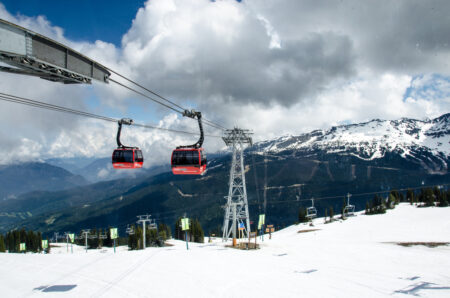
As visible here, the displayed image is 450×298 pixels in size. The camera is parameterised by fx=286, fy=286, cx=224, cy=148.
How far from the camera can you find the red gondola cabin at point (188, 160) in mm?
27250

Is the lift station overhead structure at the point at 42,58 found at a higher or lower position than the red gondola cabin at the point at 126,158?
higher

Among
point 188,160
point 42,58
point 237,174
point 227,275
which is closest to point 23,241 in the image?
point 237,174

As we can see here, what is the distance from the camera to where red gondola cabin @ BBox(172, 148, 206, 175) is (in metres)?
27.2

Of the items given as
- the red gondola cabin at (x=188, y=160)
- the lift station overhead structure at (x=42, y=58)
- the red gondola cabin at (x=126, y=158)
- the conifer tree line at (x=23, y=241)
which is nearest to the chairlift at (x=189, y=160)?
the red gondola cabin at (x=188, y=160)

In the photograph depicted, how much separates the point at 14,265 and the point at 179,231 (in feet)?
339

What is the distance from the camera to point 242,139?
47.8m

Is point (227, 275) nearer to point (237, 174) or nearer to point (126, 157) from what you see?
point (126, 157)

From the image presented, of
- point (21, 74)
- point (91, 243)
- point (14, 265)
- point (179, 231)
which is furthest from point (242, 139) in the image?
point (91, 243)

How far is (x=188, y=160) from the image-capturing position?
27453 mm

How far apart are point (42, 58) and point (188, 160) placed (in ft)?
55.9

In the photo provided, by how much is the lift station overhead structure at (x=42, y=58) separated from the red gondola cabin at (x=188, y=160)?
13651 mm

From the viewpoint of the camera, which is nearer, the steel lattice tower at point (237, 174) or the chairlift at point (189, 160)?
the chairlift at point (189, 160)

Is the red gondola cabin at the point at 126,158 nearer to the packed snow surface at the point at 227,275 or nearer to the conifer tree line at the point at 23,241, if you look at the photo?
the packed snow surface at the point at 227,275

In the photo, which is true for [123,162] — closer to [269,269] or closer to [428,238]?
[269,269]
